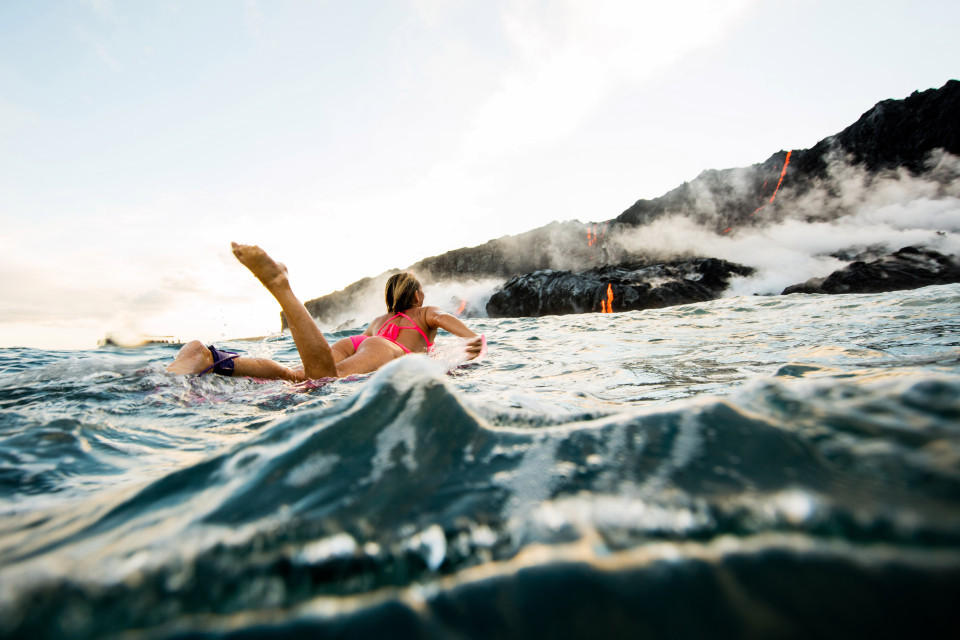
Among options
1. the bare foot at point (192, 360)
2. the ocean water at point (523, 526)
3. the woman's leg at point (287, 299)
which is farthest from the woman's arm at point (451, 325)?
the ocean water at point (523, 526)

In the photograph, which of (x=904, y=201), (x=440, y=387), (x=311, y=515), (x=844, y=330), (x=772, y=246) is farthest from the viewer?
(x=772, y=246)

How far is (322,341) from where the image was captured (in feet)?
10.2

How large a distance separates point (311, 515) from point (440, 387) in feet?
1.81

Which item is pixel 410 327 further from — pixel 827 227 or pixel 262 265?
pixel 827 227

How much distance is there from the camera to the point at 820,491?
0.64 meters

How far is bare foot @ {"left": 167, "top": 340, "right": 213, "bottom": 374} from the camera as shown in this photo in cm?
319

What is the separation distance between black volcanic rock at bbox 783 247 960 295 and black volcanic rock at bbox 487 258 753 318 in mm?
4928

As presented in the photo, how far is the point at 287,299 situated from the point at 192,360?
3.29ft

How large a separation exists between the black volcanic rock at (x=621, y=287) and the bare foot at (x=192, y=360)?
61.4 feet

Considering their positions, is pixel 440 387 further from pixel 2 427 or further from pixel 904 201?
pixel 904 201

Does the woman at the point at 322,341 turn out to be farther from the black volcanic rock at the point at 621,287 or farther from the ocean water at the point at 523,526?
the black volcanic rock at the point at 621,287

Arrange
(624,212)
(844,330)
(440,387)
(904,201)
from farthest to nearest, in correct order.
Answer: (624,212), (904,201), (844,330), (440,387)

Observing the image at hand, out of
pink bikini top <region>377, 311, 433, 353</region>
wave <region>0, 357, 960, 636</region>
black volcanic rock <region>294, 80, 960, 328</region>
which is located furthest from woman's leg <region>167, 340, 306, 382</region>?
black volcanic rock <region>294, 80, 960, 328</region>

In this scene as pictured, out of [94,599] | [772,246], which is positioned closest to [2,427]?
[94,599]
